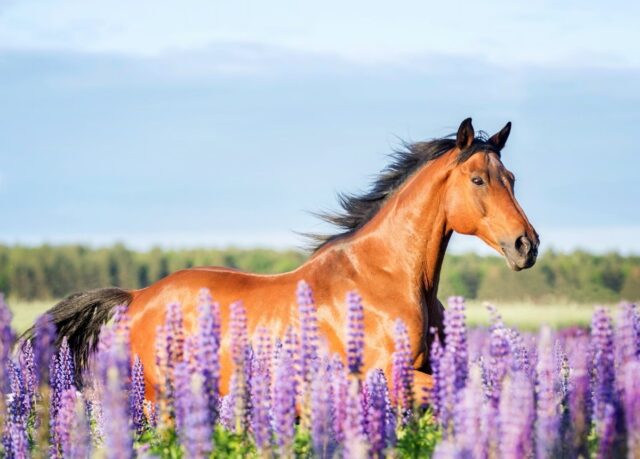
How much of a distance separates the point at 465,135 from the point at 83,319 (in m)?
4.26

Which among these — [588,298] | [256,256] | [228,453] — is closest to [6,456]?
[228,453]

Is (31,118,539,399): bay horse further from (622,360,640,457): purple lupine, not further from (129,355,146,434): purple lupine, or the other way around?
(622,360,640,457): purple lupine

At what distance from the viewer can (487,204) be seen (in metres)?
7.99

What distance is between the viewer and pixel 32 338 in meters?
9.55

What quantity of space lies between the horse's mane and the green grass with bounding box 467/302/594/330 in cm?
1194

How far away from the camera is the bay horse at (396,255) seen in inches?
316

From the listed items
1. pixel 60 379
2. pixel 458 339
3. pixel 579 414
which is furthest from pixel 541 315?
pixel 458 339

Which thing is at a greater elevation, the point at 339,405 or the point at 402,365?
the point at 402,365

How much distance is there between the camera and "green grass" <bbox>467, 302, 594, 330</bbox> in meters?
21.6

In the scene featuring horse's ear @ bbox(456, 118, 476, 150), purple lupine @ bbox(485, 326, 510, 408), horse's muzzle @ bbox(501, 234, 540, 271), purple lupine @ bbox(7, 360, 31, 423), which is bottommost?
purple lupine @ bbox(7, 360, 31, 423)

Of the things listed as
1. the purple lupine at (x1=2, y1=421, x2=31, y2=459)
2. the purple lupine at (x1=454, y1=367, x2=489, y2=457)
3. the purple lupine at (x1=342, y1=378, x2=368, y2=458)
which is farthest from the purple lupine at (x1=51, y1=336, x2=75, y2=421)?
the purple lupine at (x1=454, y1=367, x2=489, y2=457)

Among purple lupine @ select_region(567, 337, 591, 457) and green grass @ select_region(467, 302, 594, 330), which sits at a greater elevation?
purple lupine @ select_region(567, 337, 591, 457)

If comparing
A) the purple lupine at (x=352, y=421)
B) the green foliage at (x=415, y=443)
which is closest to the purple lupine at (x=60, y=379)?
the green foliage at (x=415, y=443)

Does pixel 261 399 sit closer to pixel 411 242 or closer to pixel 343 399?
pixel 343 399
